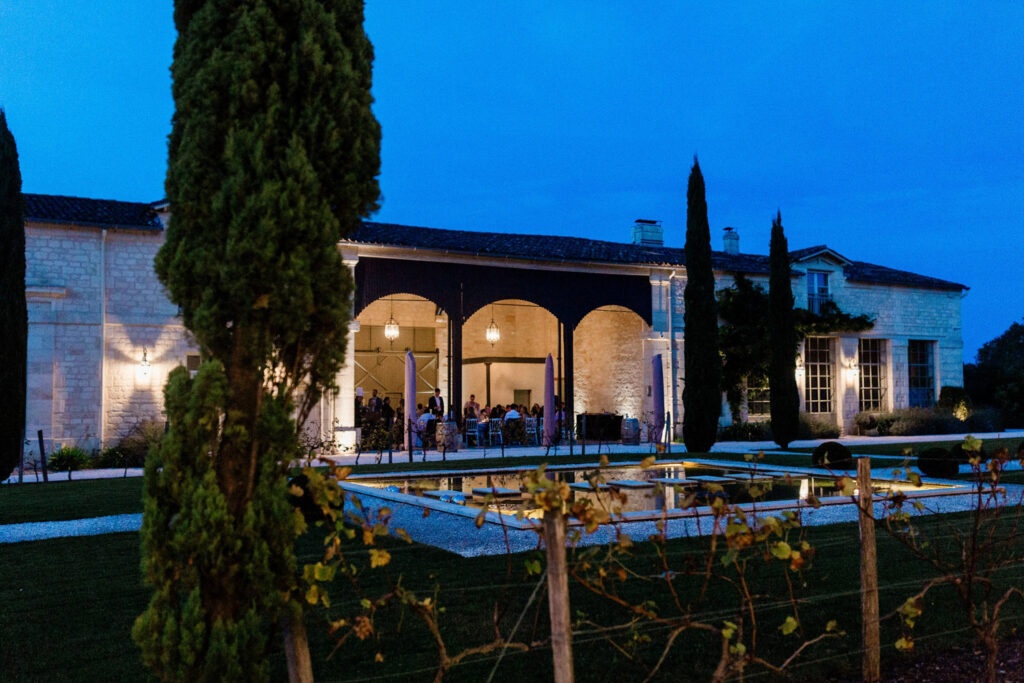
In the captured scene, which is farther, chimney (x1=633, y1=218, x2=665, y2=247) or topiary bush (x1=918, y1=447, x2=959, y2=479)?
chimney (x1=633, y1=218, x2=665, y2=247)

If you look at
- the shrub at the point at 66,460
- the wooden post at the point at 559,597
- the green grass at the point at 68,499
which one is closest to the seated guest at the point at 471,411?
the shrub at the point at 66,460

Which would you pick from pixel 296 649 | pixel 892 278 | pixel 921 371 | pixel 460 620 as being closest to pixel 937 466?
pixel 460 620

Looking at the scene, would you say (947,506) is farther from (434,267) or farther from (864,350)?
(864,350)

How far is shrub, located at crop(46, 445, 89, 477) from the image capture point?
15.0 meters

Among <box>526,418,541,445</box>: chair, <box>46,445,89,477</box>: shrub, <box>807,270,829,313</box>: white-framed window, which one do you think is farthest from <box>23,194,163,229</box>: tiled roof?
<box>807,270,829,313</box>: white-framed window

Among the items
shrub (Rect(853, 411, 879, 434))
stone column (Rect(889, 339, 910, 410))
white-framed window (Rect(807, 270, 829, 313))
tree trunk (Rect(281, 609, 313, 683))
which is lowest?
shrub (Rect(853, 411, 879, 434))

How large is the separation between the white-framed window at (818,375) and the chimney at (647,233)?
556 cm

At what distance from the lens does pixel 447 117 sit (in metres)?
119

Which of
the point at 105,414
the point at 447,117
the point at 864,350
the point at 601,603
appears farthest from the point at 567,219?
the point at 601,603

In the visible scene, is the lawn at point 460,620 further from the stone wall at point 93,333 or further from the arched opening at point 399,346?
the arched opening at point 399,346

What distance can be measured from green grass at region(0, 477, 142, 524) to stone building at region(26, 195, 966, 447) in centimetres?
231

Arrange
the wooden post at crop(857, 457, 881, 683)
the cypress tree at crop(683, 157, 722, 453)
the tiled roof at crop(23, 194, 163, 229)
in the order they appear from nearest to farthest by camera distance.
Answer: the wooden post at crop(857, 457, 881, 683)
the tiled roof at crop(23, 194, 163, 229)
the cypress tree at crop(683, 157, 722, 453)

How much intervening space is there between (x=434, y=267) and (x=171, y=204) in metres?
16.3

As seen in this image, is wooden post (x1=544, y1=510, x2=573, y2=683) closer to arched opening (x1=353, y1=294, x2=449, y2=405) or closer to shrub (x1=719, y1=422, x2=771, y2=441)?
shrub (x1=719, y1=422, x2=771, y2=441)
